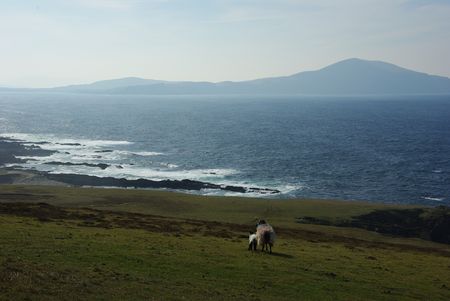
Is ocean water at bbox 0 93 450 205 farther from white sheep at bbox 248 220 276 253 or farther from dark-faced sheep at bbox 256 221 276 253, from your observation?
dark-faced sheep at bbox 256 221 276 253

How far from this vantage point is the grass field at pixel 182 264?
22172 millimetres

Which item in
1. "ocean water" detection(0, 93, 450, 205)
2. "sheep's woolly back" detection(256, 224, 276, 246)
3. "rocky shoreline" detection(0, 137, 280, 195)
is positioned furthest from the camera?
"ocean water" detection(0, 93, 450, 205)

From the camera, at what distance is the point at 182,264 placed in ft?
95.8

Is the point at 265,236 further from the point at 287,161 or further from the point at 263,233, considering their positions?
the point at 287,161

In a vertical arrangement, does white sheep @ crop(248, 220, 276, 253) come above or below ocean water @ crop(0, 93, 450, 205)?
above

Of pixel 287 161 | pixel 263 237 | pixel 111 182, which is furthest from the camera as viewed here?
pixel 287 161

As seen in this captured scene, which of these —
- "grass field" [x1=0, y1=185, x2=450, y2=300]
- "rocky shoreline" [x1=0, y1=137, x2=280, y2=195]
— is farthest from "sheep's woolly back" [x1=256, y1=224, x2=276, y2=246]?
→ "rocky shoreline" [x1=0, y1=137, x2=280, y2=195]

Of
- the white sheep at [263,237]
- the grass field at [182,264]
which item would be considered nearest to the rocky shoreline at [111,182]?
the grass field at [182,264]

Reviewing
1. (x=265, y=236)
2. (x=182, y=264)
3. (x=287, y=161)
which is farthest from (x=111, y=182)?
(x=182, y=264)

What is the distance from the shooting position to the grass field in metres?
22.2

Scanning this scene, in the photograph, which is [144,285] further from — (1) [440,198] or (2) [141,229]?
(1) [440,198]

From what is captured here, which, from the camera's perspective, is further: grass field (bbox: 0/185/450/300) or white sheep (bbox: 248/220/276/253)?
white sheep (bbox: 248/220/276/253)

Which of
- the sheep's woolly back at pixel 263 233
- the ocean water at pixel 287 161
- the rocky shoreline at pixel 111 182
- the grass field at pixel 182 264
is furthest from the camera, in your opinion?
the ocean water at pixel 287 161

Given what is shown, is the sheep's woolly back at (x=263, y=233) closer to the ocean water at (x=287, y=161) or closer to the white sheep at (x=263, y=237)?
the white sheep at (x=263, y=237)
